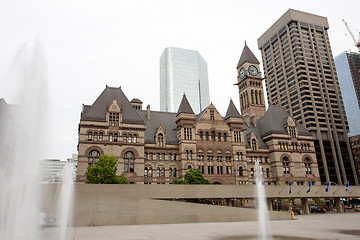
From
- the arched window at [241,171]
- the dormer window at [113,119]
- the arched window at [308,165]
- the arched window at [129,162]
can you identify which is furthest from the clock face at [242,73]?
the arched window at [129,162]

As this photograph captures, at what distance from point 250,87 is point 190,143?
44709mm

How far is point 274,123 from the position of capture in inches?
2835

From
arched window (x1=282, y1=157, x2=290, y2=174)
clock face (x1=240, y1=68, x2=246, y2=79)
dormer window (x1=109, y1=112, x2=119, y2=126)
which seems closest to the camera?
dormer window (x1=109, y1=112, x2=119, y2=126)

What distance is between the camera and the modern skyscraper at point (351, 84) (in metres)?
175

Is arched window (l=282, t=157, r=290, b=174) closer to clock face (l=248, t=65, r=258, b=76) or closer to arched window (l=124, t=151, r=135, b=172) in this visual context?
arched window (l=124, t=151, r=135, b=172)

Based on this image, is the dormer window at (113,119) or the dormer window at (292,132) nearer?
the dormer window at (113,119)

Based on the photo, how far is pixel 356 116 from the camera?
180 meters

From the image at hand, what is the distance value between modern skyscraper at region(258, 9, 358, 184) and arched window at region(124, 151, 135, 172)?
3468 inches

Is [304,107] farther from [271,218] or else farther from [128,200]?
[128,200]

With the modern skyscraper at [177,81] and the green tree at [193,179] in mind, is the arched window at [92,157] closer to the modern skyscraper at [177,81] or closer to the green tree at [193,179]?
the green tree at [193,179]

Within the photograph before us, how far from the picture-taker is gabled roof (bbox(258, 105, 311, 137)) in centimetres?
7100

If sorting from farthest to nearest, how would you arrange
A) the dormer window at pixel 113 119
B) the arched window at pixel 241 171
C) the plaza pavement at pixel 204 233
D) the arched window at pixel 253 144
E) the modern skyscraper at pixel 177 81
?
the modern skyscraper at pixel 177 81 → the arched window at pixel 253 144 → the arched window at pixel 241 171 → the dormer window at pixel 113 119 → the plaza pavement at pixel 204 233

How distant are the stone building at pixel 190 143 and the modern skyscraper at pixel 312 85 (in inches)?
2144

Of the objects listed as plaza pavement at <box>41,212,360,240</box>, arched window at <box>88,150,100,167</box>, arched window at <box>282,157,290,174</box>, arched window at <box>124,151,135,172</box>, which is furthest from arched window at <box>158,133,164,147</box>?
plaza pavement at <box>41,212,360,240</box>
